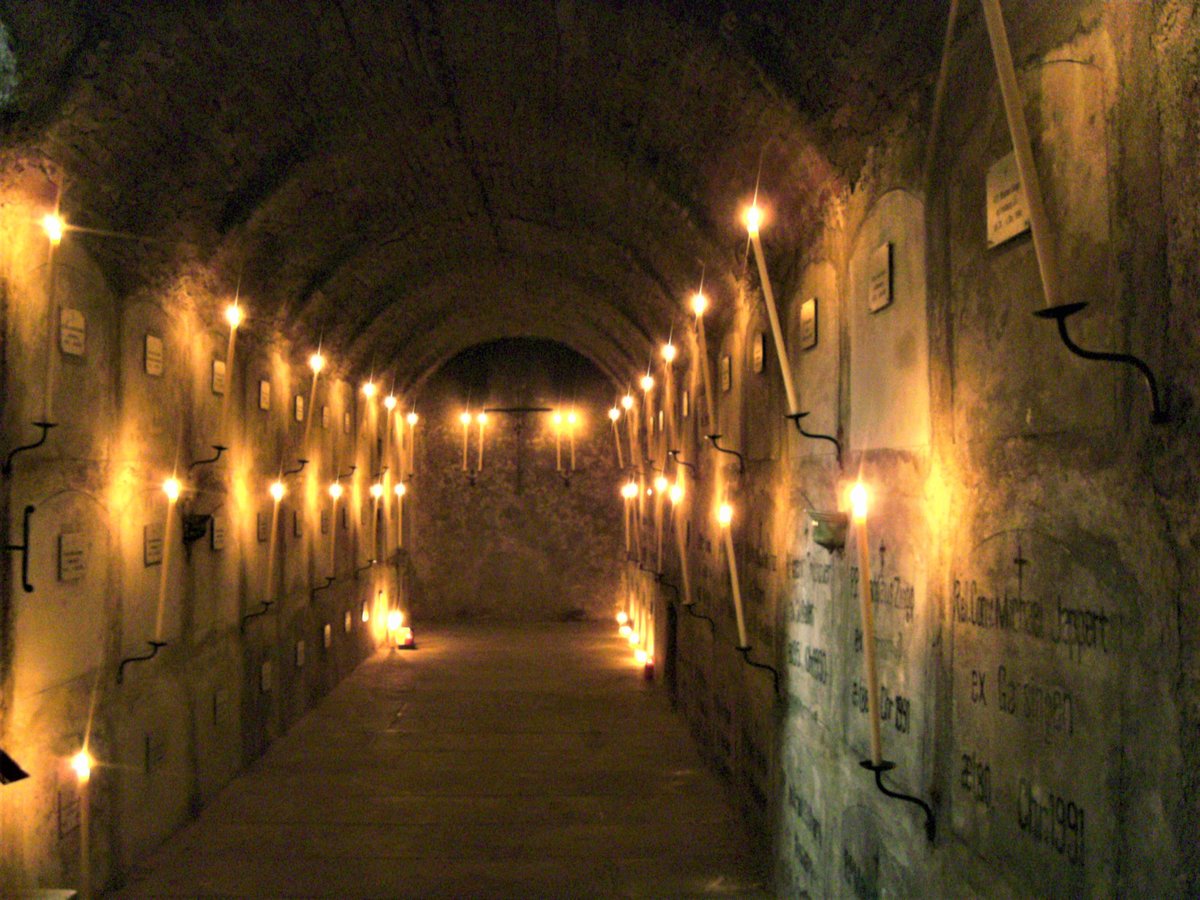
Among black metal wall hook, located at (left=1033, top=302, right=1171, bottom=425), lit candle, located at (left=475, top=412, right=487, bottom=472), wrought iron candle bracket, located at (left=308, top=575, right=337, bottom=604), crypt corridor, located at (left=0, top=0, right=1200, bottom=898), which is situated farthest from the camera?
lit candle, located at (left=475, top=412, right=487, bottom=472)

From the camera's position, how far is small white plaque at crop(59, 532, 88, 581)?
14.2ft

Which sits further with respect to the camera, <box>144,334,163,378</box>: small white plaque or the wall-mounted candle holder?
<box>144,334,163,378</box>: small white plaque

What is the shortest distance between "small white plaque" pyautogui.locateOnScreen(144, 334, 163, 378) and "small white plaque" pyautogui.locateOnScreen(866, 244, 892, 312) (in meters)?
4.19

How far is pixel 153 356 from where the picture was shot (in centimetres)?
543

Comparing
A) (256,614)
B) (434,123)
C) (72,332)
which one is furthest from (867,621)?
(256,614)

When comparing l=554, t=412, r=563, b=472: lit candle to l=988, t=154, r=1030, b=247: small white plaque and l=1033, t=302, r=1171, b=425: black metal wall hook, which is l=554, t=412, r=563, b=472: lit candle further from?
l=1033, t=302, r=1171, b=425: black metal wall hook

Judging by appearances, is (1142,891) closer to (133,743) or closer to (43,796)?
(43,796)

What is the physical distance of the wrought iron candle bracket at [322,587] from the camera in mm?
9094

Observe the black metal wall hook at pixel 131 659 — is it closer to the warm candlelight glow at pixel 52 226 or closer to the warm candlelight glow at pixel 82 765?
the warm candlelight glow at pixel 82 765

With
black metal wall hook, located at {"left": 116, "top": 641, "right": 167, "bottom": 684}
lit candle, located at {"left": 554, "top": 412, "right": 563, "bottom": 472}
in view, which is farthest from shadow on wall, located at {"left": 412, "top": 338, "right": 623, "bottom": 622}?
black metal wall hook, located at {"left": 116, "top": 641, "right": 167, "bottom": 684}

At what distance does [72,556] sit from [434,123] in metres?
3.61

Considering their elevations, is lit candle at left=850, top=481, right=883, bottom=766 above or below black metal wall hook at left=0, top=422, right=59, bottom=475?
below

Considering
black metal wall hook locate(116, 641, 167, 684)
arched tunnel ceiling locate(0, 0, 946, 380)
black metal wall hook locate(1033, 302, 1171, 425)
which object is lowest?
black metal wall hook locate(116, 641, 167, 684)

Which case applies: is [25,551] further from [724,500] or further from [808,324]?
[724,500]
